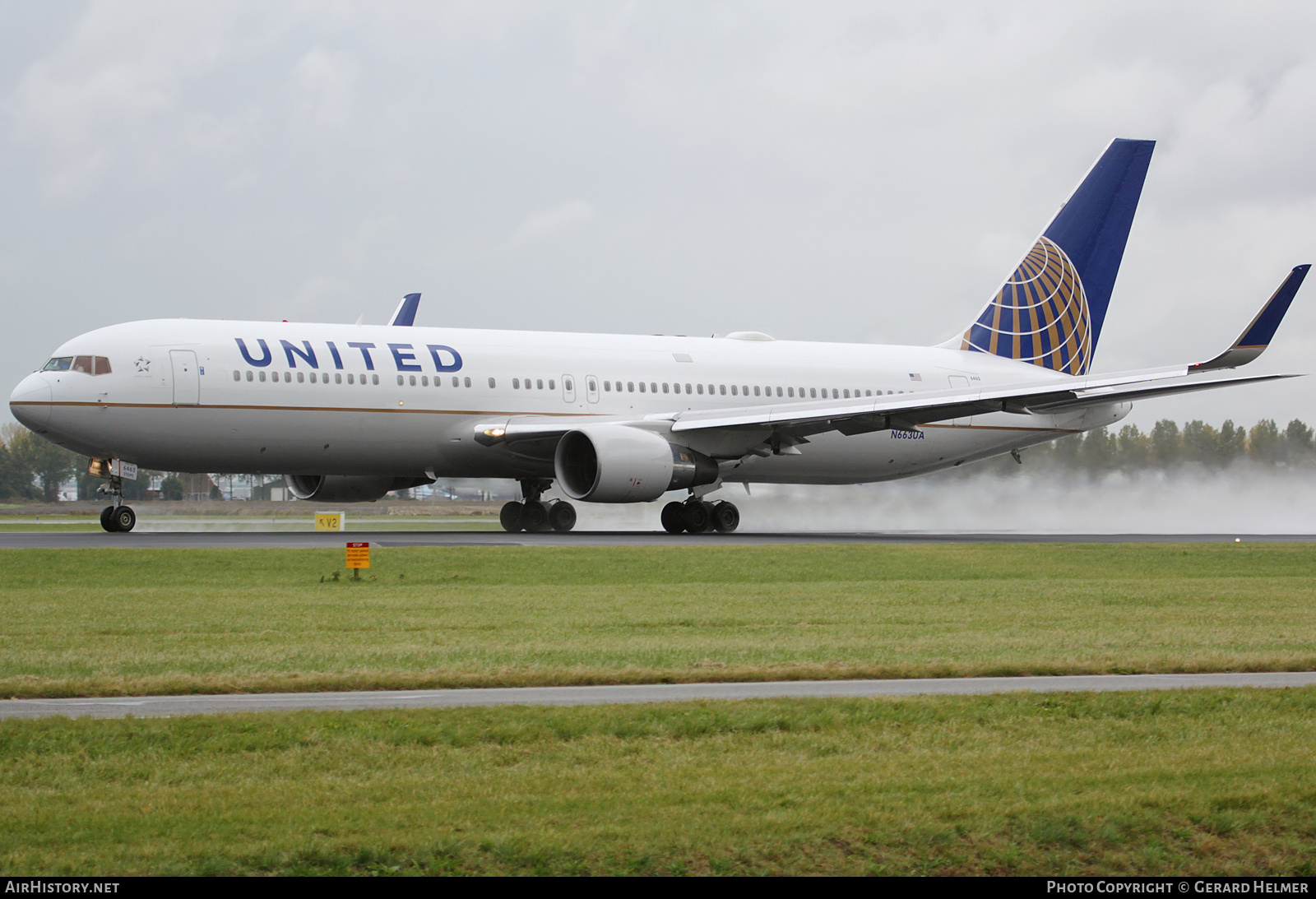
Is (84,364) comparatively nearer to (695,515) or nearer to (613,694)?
(695,515)

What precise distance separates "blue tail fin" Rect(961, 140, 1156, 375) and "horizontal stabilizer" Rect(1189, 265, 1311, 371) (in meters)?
10.5

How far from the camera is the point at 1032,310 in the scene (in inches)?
1613

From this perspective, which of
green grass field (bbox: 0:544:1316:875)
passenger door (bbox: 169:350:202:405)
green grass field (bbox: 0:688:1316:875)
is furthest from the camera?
passenger door (bbox: 169:350:202:405)

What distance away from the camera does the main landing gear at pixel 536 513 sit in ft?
115

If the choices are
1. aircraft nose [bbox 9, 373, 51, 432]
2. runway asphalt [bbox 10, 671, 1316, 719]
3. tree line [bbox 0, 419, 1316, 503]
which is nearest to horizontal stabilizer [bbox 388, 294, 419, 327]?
tree line [bbox 0, 419, 1316, 503]

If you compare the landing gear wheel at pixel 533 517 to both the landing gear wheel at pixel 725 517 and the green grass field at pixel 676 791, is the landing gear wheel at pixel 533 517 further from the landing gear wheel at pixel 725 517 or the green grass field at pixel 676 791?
the green grass field at pixel 676 791

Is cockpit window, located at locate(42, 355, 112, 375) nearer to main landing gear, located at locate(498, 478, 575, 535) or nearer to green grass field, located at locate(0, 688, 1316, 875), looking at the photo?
main landing gear, located at locate(498, 478, 575, 535)

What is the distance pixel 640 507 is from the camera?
146 feet

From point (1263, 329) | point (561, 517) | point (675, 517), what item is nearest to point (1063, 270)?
point (1263, 329)

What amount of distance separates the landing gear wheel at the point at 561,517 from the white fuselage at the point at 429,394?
54.4 inches

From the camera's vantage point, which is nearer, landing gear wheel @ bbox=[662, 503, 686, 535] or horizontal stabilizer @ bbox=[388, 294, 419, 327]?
landing gear wheel @ bbox=[662, 503, 686, 535]

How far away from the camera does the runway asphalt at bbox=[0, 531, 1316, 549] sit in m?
27.1

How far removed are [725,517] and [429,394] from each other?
317 inches
